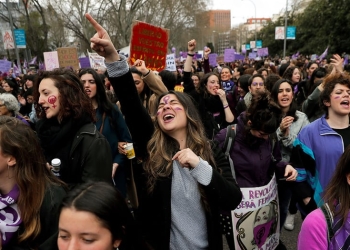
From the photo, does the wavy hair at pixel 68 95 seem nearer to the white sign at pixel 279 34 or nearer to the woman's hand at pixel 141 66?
the woman's hand at pixel 141 66

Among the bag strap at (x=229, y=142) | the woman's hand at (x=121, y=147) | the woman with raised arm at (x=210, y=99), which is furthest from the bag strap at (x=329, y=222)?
the woman with raised arm at (x=210, y=99)

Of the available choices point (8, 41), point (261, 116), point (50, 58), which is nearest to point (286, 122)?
point (261, 116)

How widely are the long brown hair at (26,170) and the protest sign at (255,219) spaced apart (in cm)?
134

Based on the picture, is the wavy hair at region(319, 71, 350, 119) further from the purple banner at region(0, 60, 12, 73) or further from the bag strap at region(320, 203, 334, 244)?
the purple banner at region(0, 60, 12, 73)

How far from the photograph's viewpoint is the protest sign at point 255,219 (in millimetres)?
2324

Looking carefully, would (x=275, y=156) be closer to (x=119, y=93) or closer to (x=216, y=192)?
(x=216, y=192)

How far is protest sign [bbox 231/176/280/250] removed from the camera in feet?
7.62

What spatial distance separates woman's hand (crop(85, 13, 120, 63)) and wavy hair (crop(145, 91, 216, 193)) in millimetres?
422

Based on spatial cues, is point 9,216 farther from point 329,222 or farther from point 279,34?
point 279,34

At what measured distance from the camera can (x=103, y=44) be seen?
5.57 ft

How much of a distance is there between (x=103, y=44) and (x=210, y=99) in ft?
10.5

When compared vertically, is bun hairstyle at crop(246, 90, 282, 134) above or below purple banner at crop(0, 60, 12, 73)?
below

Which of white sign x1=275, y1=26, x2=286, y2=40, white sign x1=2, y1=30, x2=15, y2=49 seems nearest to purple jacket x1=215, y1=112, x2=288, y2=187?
white sign x1=2, y1=30, x2=15, y2=49

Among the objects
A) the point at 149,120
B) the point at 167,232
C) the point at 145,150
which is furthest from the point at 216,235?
the point at 149,120
